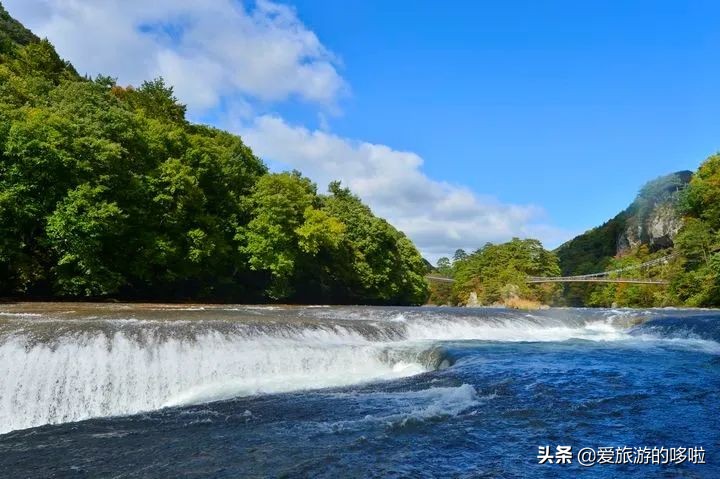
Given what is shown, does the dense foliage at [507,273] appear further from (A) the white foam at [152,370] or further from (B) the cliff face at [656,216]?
(A) the white foam at [152,370]

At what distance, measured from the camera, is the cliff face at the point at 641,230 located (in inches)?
3775

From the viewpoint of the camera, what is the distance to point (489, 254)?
11031 centimetres

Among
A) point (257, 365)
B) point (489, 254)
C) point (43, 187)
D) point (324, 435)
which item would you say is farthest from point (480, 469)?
point (489, 254)

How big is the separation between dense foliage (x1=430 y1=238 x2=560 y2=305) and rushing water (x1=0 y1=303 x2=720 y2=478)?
3073 inches

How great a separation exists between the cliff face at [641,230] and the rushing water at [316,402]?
280 ft

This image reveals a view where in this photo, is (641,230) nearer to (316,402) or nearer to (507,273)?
(507,273)

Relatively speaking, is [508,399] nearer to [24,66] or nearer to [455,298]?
[24,66]

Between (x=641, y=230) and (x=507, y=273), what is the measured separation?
36696 mm

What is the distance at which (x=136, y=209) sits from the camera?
30266 mm

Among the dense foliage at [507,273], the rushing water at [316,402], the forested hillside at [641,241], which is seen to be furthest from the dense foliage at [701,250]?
the dense foliage at [507,273]

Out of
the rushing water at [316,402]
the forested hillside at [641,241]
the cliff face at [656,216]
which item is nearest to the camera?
the rushing water at [316,402]

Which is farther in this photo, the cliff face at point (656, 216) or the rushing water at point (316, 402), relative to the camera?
the cliff face at point (656, 216)

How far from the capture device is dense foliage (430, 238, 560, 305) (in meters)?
94.5

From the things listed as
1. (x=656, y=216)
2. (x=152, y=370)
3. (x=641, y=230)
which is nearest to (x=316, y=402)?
(x=152, y=370)
